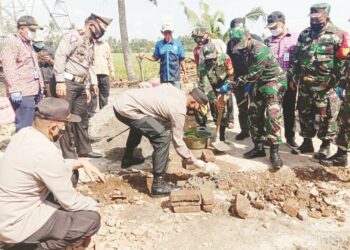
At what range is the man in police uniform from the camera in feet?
14.9

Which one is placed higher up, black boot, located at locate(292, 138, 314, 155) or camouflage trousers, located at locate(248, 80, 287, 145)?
camouflage trousers, located at locate(248, 80, 287, 145)

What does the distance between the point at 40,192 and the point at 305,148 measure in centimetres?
408

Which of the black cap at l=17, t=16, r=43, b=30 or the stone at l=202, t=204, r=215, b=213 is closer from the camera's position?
the stone at l=202, t=204, r=215, b=213

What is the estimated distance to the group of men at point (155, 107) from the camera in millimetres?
2543

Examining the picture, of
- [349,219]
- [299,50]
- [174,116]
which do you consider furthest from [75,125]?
[349,219]

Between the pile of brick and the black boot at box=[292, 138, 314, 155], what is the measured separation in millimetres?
2215

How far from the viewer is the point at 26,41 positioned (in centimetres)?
461

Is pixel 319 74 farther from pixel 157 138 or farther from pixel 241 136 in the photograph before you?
pixel 157 138

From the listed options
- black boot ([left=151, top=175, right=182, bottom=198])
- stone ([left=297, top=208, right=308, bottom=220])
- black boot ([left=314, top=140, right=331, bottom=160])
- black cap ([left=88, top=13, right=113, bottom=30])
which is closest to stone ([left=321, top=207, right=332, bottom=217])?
stone ([left=297, top=208, right=308, bottom=220])

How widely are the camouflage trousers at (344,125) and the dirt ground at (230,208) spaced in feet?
1.50

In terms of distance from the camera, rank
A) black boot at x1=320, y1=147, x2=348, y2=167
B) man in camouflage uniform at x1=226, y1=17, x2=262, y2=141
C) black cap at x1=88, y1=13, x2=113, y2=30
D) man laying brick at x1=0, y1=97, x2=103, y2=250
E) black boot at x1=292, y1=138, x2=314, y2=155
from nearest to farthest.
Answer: man laying brick at x1=0, y1=97, x2=103, y2=250
black cap at x1=88, y1=13, x2=113, y2=30
black boot at x1=320, y1=147, x2=348, y2=167
black boot at x1=292, y1=138, x2=314, y2=155
man in camouflage uniform at x1=226, y1=17, x2=262, y2=141

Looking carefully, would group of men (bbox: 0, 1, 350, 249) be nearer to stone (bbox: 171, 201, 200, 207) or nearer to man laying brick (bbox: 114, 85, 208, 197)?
man laying brick (bbox: 114, 85, 208, 197)

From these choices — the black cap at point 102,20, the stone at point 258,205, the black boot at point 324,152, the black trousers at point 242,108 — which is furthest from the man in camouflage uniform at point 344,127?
the black cap at point 102,20

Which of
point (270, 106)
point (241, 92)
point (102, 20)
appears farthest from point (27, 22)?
point (241, 92)
